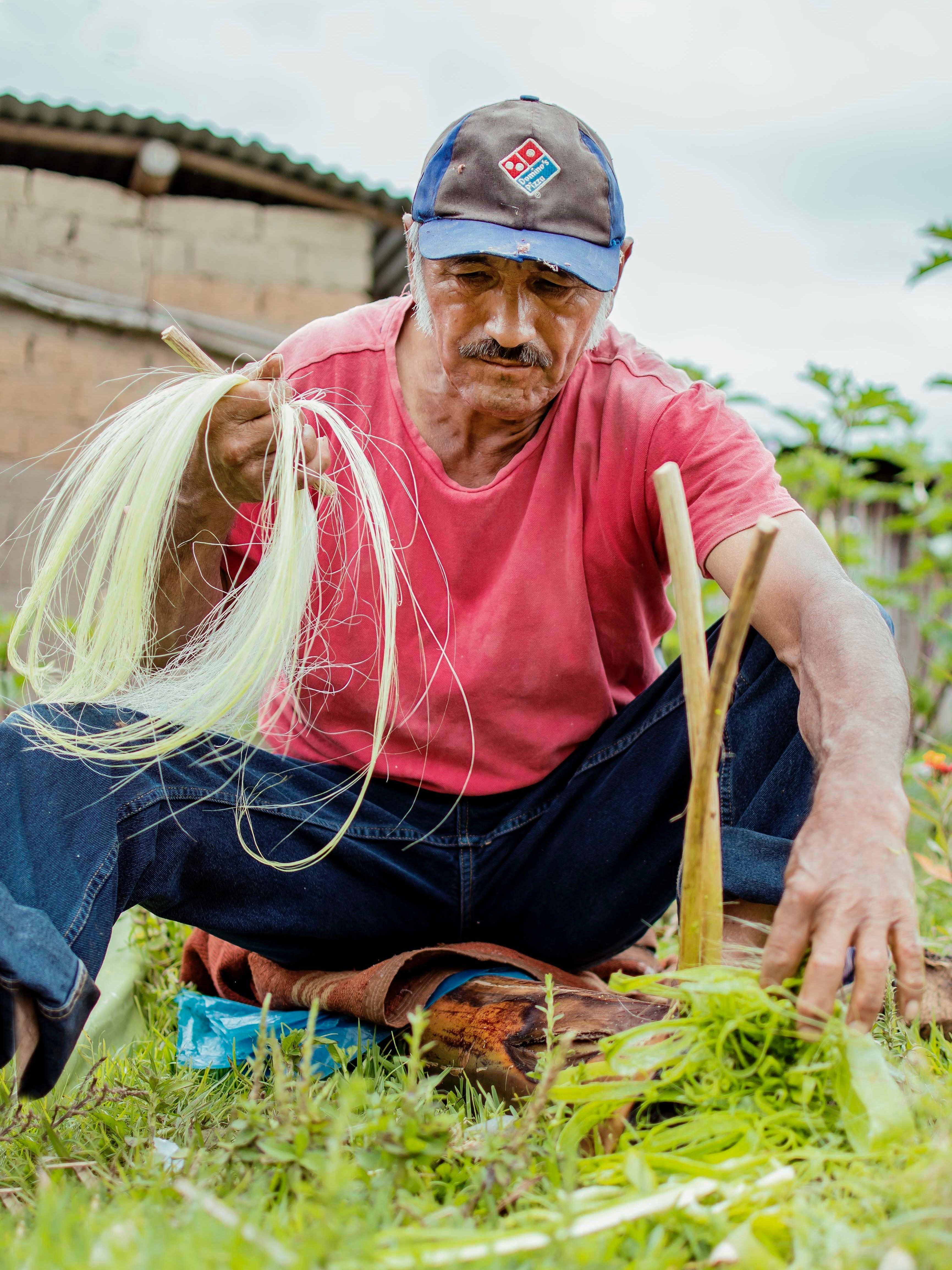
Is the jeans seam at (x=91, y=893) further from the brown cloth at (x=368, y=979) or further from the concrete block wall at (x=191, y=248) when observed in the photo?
the concrete block wall at (x=191, y=248)

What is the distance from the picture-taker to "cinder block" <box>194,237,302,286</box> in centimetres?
567

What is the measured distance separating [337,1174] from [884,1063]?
25.2 inches

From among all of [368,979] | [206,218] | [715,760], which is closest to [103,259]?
[206,218]

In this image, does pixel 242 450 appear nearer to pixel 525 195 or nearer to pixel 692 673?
pixel 525 195

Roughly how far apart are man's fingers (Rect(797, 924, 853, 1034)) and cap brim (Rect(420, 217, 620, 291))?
120cm

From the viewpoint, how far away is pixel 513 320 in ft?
6.40

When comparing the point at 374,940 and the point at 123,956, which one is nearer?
the point at 374,940

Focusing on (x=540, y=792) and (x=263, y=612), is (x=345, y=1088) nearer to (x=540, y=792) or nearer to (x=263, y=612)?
(x=263, y=612)

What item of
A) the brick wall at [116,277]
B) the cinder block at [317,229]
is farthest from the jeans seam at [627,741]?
the cinder block at [317,229]

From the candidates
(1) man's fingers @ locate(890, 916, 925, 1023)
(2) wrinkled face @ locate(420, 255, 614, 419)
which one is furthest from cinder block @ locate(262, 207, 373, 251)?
(1) man's fingers @ locate(890, 916, 925, 1023)

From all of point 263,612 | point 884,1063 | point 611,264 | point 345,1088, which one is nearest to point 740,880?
point 884,1063

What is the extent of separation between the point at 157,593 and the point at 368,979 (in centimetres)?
79

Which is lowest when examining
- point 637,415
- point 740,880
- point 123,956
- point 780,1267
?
point 123,956

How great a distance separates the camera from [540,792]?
2113 millimetres
